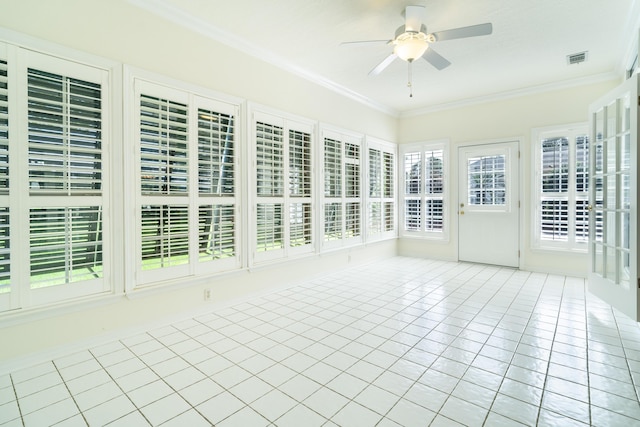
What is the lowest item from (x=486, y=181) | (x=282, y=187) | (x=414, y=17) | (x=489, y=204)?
(x=489, y=204)

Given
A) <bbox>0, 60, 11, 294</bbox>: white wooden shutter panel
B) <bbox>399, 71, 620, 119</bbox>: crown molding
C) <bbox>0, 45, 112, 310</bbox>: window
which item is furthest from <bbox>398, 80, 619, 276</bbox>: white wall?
<bbox>0, 60, 11, 294</bbox>: white wooden shutter panel

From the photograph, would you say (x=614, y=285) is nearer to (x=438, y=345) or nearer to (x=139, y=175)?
(x=438, y=345)

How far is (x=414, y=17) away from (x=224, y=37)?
1944mm

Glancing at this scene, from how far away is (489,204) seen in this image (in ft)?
18.0

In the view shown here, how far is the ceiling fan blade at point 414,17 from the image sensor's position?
8.76ft

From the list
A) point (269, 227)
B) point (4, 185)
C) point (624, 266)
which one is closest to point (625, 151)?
point (624, 266)

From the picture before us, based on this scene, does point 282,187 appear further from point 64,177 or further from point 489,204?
point 489,204

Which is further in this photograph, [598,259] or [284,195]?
[284,195]

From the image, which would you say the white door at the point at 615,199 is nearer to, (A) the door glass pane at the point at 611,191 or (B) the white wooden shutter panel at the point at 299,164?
(A) the door glass pane at the point at 611,191

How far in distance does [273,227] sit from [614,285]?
3542mm

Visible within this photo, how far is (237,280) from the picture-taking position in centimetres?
359

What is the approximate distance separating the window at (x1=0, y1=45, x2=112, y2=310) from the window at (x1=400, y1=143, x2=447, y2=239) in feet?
17.1

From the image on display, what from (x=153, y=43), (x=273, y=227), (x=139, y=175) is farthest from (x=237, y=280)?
(x=153, y=43)

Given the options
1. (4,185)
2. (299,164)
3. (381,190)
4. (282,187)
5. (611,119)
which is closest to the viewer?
(4,185)
